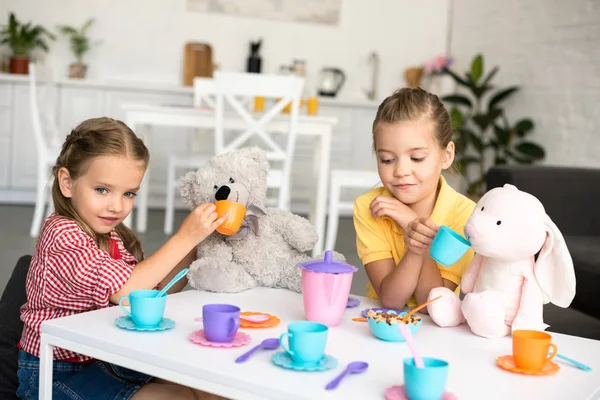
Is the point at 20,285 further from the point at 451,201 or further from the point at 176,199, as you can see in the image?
the point at 176,199

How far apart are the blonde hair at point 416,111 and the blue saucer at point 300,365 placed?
640mm

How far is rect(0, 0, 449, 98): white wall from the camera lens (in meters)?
5.80

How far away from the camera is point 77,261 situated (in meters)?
1.45

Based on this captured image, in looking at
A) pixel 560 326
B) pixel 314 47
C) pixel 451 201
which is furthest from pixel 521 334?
pixel 314 47

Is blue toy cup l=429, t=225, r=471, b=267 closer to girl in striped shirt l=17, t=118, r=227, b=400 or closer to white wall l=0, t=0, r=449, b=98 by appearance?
girl in striped shirt l=17, t=118, r=227, b=400

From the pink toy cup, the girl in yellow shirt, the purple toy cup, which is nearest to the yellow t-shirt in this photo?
the girl in yellow shirt

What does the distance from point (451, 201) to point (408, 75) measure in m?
4.85

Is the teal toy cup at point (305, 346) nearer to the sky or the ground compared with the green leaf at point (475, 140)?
nearer to the ground

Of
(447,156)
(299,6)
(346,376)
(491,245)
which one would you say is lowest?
(346,376)

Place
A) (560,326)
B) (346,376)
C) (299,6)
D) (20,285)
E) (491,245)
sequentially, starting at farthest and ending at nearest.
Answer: (299,6)
(560,326)
(20,285)
(491,245)
(346,376)

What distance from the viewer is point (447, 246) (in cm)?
128

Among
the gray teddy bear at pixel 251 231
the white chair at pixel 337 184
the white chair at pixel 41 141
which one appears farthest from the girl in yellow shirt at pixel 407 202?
the white chair at pixel 41 141

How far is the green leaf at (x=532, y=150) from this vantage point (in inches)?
202

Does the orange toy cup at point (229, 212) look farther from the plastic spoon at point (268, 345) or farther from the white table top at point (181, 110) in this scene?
the white table top at point (181, 110)
